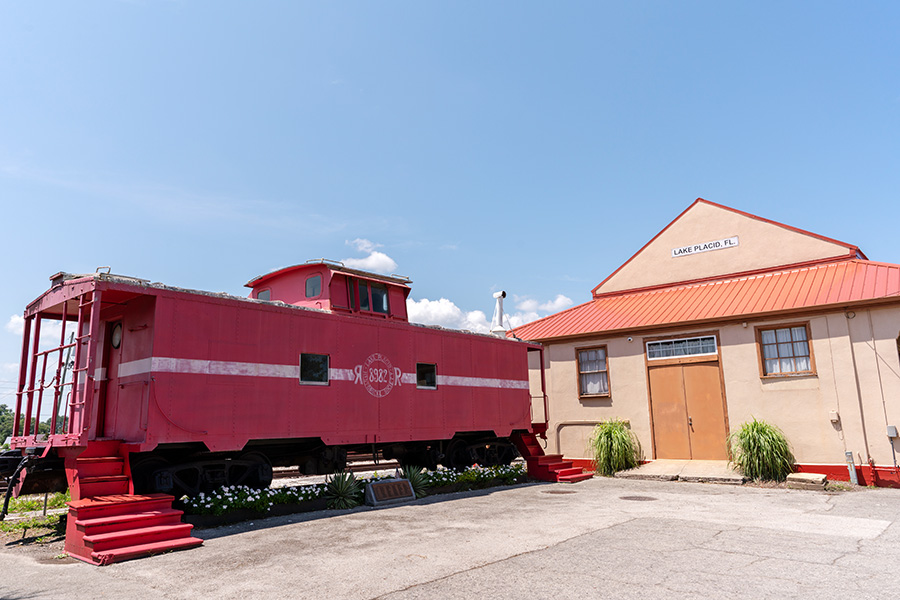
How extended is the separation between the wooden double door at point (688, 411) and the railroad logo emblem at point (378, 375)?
7.92m

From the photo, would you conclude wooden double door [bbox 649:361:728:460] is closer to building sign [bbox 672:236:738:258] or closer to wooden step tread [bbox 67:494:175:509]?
building sign [bbox 672:236:738:258]

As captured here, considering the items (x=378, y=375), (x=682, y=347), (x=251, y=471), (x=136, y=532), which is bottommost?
(x=136, y=532)

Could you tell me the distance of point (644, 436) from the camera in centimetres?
1608

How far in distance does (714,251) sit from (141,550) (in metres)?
16.2

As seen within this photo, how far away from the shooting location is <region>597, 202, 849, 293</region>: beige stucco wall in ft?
52.0

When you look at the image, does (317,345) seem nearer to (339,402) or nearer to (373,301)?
(339,402)

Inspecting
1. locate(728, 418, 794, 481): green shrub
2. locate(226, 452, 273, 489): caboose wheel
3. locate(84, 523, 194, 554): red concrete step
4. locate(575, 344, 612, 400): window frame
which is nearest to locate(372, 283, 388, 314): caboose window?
locate(226, 452, 273, 489): caboose wheel

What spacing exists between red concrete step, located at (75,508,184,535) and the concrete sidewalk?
11.2 metres

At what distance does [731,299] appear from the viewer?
51.4 feet

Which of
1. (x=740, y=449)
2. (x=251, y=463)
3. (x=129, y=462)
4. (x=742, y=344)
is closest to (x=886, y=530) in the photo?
(x=740, y=449)

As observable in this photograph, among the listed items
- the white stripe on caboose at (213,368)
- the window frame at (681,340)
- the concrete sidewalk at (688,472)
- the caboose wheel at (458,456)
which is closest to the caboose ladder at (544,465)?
the concrete sidewalk at (688,472)

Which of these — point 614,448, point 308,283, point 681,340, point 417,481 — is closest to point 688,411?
point 681,340

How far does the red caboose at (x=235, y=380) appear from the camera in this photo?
28.9 ft

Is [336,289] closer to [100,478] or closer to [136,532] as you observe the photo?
[100,478]
